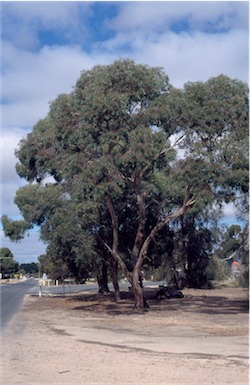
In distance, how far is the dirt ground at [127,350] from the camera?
11461 millimetres

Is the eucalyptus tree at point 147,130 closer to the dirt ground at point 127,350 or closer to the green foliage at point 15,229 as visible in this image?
the dirt ground at point 127,350

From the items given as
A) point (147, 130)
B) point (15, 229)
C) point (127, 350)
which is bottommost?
point (127, 350)

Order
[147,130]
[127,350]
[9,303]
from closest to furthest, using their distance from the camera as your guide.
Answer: [127,350] → [147,130] → [9,303]

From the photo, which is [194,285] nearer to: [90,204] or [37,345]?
[90,204]

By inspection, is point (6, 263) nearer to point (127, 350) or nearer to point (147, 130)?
point (147, 130)

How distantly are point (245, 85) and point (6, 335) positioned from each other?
15.2 m

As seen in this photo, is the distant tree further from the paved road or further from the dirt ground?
the dirt ground

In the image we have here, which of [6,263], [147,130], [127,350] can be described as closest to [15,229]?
[147,130]

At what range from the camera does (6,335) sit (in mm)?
19422

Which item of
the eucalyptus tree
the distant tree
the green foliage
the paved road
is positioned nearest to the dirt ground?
the paved road

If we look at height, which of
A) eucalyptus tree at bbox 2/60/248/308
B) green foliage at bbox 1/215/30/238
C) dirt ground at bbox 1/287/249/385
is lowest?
dirt ground at bbox 1/287/249/385

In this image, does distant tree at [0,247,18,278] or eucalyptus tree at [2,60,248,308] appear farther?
distant tree at [0,247,18,278]

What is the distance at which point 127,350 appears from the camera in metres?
15.8

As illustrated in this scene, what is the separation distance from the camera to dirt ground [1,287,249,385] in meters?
11.5
